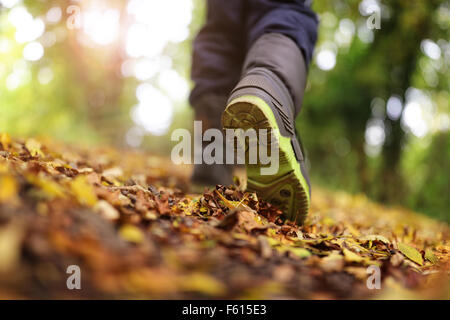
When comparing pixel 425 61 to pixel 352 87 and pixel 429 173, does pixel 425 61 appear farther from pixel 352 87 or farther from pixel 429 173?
pixel 429 173

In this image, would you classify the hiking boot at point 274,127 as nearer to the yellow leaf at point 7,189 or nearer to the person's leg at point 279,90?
the person's leg at point 279,90

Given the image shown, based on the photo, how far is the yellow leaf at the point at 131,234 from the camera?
0.77 meters

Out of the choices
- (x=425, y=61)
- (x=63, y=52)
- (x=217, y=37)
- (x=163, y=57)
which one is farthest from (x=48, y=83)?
(x=425, y=61)

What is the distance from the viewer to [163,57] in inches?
347

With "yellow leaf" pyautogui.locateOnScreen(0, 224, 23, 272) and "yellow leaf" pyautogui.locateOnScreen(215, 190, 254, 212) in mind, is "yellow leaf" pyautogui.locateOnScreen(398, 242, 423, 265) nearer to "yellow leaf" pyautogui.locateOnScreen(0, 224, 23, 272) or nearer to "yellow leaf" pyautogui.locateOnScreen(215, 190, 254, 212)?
"yellow leaf" pyautogui.locateOnScreen(215, 190, 254, 212)

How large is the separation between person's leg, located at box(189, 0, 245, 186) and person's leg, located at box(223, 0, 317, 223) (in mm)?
174

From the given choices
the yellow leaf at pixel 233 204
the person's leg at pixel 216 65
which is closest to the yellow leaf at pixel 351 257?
the yellow leaf at pixel 233 204

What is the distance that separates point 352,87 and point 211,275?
259 inches

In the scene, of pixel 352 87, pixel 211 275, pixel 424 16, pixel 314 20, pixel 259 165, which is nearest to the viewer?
pixel 211 275

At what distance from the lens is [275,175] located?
4.43 ft

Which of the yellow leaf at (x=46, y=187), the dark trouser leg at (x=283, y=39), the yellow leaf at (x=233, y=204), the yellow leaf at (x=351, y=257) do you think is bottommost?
the yellow leaf at (x=351, y=257)

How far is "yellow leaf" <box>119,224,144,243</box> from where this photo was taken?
0.77 meters

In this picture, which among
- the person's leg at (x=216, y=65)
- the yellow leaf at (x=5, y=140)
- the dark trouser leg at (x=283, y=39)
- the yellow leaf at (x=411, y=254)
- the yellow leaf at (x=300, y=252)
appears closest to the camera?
the yellow leaf at (x=300, y=252)

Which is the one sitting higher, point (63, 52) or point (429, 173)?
point (63, 52)
